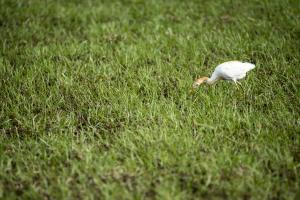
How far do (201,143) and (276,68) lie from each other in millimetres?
1505

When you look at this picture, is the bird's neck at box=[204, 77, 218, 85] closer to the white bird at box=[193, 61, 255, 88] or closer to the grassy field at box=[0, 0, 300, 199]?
the white bird at box=[193, 61, 255, 88]

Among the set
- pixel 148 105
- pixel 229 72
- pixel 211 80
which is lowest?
pixel 148 105

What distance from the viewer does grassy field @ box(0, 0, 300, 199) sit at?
253 centimetres

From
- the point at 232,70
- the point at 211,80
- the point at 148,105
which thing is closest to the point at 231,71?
the point at 232,70

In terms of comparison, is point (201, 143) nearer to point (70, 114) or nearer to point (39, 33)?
point (70, 114)

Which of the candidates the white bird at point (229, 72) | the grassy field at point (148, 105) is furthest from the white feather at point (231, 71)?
the grassy field at point (148, 105)

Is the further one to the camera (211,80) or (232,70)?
(211,80)

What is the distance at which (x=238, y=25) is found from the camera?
507 cm

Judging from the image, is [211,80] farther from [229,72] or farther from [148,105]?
[148,105]

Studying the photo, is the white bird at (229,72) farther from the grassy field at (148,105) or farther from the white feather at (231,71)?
the grassy field at (148,105)

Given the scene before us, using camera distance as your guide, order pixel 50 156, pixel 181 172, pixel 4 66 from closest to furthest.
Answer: pixel 181 172
pixel 50 156
pixel 4 66

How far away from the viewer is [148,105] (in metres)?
3.35

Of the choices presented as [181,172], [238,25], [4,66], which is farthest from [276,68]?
[4,66]

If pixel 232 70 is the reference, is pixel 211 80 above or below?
below
